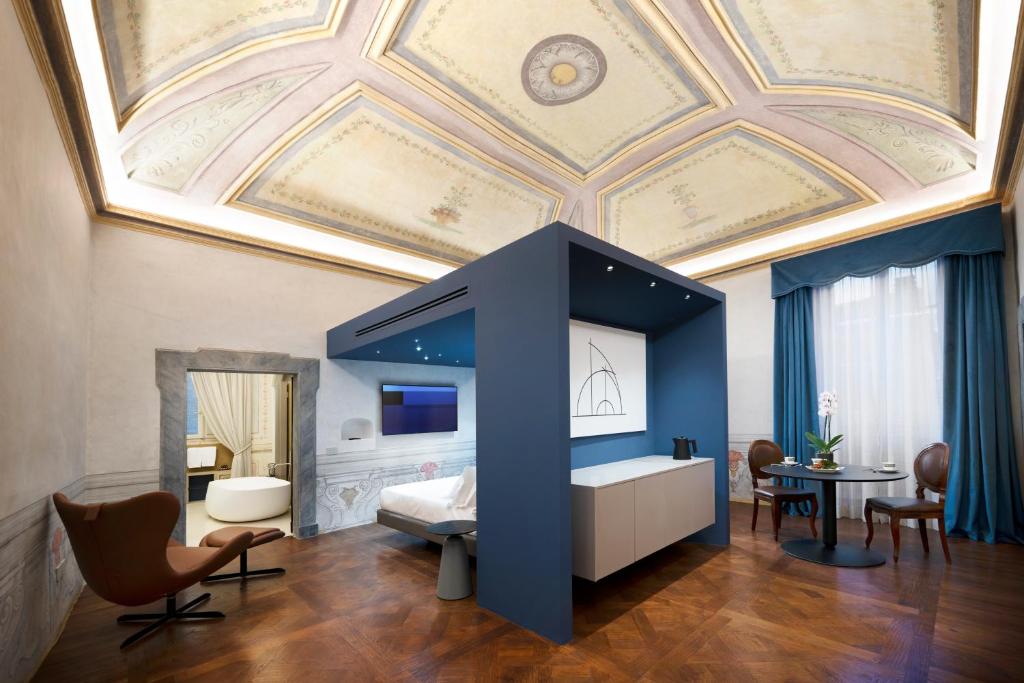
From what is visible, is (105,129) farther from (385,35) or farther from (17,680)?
(17,680)

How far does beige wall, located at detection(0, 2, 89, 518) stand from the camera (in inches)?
86.5

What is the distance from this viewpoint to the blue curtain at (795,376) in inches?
230

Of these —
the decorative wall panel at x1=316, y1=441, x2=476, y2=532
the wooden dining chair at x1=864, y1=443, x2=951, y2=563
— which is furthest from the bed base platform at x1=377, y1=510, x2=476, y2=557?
the wooden dining chair at x1=864, y1=443, x2=951, y2=563

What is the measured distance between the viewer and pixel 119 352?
4.62 metres

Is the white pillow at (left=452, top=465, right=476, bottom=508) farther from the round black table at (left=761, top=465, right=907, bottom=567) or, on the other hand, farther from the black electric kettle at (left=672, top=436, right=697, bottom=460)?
the round black table at (left=761, top=465, right=907, bottom=567)

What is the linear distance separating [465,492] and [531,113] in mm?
3502

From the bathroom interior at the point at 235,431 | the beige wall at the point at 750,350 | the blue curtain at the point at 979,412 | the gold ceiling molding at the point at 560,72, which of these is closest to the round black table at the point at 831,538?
the blue curtain at the point at 979,412

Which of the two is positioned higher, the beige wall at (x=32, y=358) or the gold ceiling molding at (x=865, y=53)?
the gold ceiling molding at (x=865, y=53)

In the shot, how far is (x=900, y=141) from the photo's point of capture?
443 cm

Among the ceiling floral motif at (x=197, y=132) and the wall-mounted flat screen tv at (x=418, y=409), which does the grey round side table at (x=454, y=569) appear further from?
the ceiling floral motif at (x=197, y=132)

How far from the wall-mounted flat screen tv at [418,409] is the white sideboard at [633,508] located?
3046 mm

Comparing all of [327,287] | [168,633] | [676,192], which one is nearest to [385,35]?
[327,287]

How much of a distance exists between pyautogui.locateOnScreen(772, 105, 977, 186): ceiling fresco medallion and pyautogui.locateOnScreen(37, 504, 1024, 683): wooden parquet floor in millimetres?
3500

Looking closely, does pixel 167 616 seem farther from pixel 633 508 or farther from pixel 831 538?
pixel 831 538
